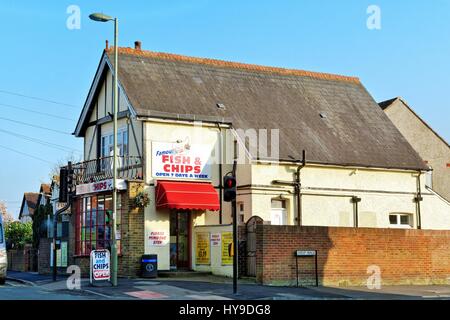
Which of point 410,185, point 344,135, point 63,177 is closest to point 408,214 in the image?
point 410,185

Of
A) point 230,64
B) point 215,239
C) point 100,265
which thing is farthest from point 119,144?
point 100,265

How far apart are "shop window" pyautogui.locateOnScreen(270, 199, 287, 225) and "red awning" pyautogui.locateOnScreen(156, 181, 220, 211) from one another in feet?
9.10

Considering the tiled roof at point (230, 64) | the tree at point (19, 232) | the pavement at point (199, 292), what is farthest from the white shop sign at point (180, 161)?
the tree at point (19, 232)

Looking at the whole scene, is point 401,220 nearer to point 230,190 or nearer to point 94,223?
point 94,223

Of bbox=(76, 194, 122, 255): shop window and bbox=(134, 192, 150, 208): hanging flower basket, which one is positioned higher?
bbox=(134, 192, 150, 208): hanging flower basket

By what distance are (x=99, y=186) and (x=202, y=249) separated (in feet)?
15.7

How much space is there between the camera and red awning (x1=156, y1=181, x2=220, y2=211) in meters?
28.9

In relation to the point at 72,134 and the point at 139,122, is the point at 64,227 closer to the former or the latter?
the point at 72,134

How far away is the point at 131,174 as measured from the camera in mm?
30312

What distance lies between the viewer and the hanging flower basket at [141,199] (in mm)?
28703

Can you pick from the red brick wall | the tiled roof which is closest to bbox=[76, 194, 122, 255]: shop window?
the tiled roof

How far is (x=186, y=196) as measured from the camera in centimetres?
2941

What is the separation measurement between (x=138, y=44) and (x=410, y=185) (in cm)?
1424

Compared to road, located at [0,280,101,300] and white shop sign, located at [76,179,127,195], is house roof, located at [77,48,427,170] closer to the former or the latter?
Result: white shop sign, located at [76,179,127,195]
